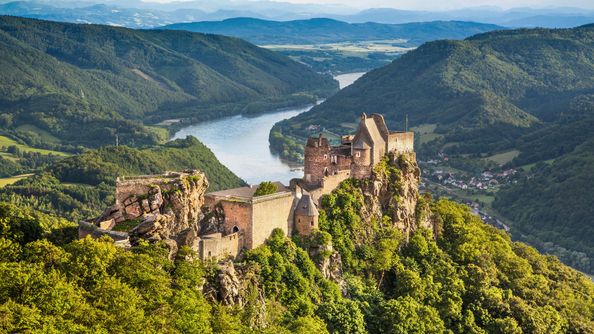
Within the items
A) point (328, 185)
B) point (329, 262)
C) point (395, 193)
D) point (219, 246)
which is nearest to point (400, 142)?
point (395, 193)

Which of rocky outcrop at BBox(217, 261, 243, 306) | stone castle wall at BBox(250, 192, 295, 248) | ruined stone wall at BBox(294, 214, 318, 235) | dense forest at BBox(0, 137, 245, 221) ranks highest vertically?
stone castle wall at BBox(250, 192, 295, 248)

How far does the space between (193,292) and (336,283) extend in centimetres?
1577

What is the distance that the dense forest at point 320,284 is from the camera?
1715 inches

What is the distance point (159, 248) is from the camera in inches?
1986

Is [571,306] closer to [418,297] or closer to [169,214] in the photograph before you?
[418,297]

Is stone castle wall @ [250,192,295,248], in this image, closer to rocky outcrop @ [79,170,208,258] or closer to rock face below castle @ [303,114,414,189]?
rocky outcrop @ [79,170,208,258]

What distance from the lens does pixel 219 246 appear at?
180 feet

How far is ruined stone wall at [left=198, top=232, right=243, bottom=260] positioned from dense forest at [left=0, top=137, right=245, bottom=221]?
6521 centimetres

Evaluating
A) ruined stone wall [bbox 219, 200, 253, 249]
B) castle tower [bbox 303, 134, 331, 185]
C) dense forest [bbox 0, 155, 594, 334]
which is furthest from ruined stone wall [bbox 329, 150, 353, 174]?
ruined stone wall [bbox 219, 200, 253, 249]

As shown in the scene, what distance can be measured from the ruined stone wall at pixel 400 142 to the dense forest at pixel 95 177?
181ft

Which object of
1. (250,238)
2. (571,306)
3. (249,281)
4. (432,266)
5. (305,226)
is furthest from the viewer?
(571,306)

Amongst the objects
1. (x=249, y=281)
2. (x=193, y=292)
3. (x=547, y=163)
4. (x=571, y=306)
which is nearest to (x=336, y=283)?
(x=249, y=281)

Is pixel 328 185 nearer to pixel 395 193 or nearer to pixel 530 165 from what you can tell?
pixel 395 193

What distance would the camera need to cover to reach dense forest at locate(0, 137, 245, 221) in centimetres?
12825
